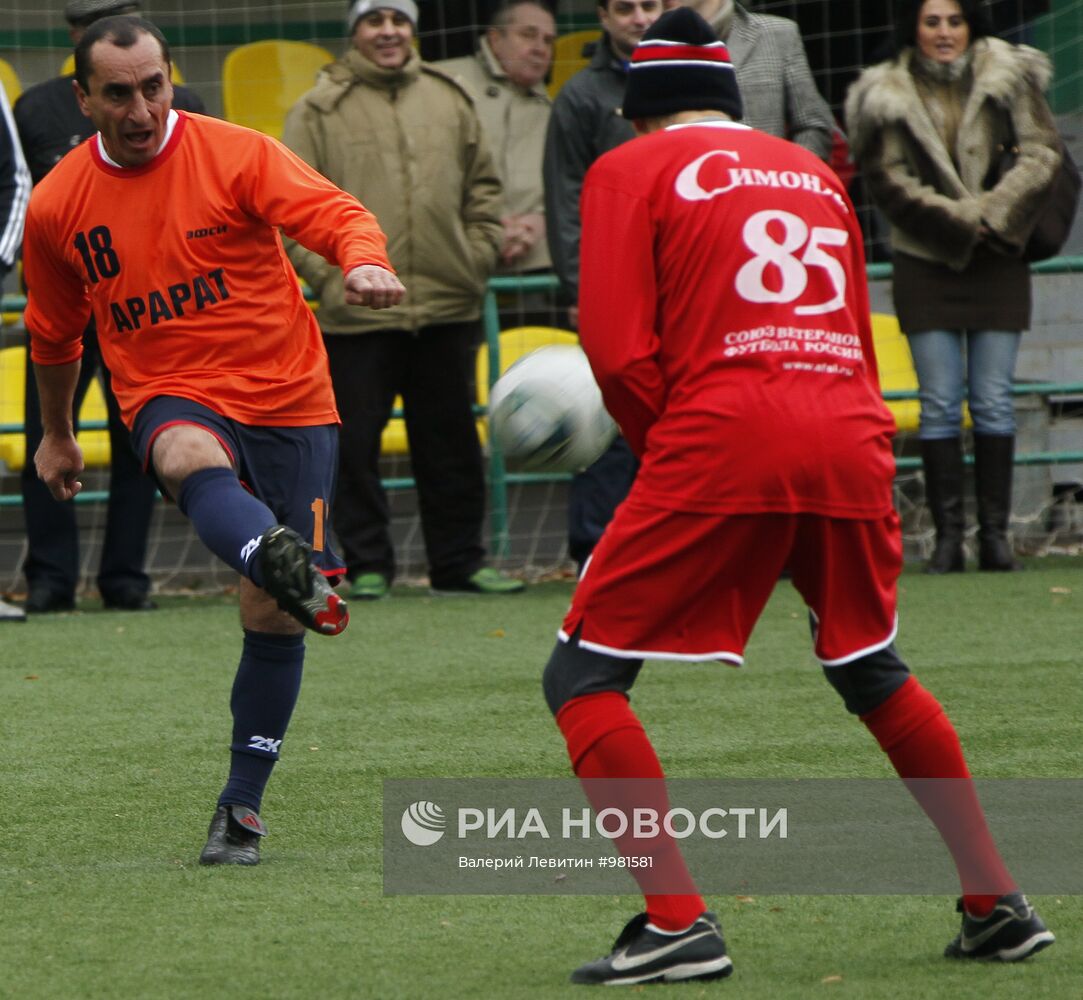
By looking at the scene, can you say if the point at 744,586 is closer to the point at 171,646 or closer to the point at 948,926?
the point at 948,926

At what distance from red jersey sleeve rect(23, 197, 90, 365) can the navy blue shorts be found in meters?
0.35

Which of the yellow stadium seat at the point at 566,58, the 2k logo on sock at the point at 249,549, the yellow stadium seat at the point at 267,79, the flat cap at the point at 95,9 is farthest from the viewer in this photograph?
the yellow stadium seat at the point at 566,58

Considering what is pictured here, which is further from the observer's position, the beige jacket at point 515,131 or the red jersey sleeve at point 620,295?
the beige jacket at point 515,131

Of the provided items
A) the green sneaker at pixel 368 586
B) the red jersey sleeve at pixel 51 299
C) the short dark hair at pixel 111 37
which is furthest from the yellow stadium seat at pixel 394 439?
the short dark hair at pixel 111 37

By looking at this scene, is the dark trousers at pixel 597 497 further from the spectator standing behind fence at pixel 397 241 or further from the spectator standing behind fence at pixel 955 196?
the spectator standing behind fence at pixel 955 196

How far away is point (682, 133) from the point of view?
10.9 feet

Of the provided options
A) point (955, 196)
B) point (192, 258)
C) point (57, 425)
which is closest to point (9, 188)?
point (57, 425)

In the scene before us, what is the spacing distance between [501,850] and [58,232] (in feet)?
5.29

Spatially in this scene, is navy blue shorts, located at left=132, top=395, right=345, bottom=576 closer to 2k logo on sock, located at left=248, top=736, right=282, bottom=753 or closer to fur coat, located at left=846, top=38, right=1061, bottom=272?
2k logo on sock, located at left=248, top=736, right=282, bottom=753

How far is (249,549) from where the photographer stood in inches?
152

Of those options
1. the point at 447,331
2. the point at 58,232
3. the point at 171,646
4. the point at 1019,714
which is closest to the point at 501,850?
the point at 58,232

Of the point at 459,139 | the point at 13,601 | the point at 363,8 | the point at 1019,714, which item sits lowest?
the point at 13,601

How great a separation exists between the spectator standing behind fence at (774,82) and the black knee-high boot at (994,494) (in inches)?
59.2

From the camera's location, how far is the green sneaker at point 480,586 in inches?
351
